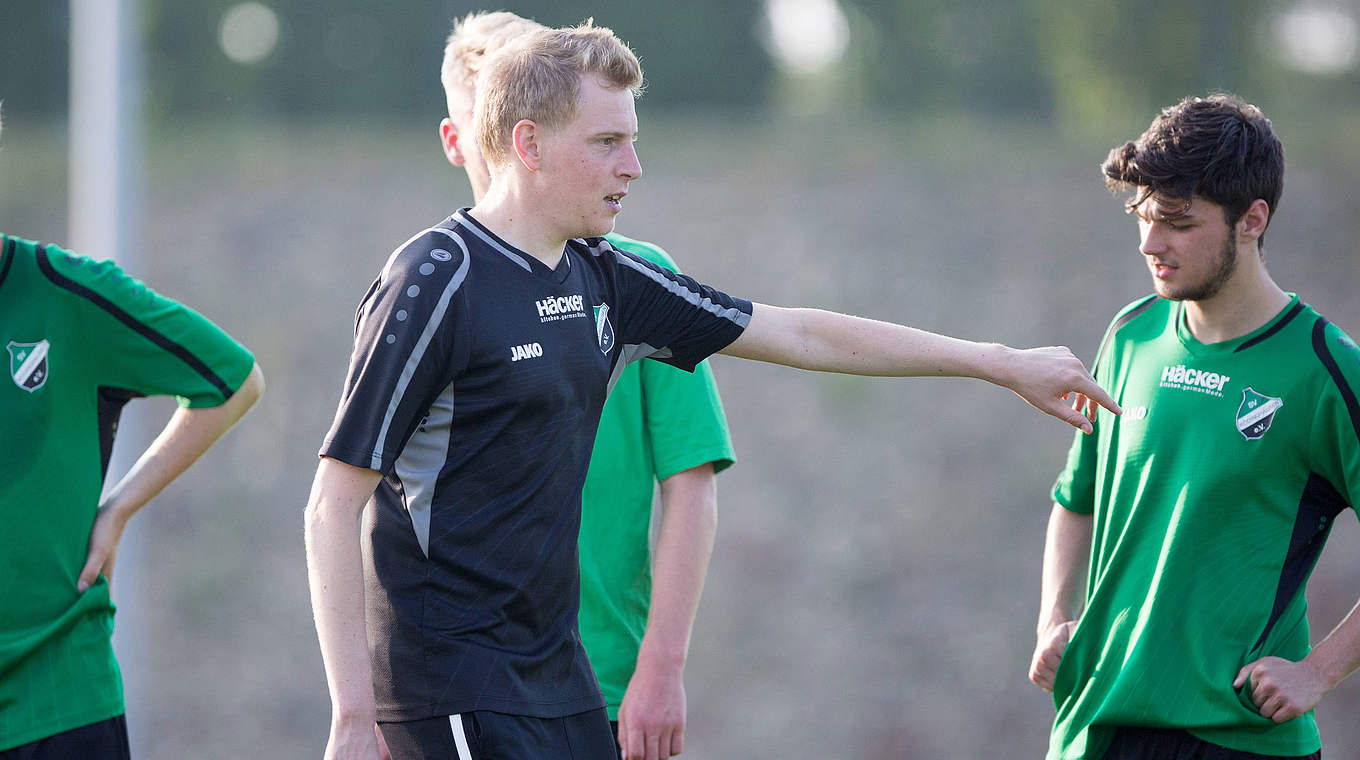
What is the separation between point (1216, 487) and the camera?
3127 mm

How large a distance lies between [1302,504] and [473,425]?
6.69 feet

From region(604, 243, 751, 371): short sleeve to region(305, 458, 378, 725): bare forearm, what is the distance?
29.6 inches

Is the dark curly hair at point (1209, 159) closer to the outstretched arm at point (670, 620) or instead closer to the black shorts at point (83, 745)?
the outstretched arm at point (670, 620)

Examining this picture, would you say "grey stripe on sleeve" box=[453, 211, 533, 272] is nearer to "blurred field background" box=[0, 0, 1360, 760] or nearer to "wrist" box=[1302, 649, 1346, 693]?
"wrist" box=[1302, 649, 1346, 693]

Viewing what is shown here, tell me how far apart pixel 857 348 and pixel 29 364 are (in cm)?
199

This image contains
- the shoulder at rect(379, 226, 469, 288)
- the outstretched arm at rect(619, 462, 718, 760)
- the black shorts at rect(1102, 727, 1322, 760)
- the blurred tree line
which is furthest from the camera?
the blurred tree line

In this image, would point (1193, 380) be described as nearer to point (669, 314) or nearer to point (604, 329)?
point (669, 314)

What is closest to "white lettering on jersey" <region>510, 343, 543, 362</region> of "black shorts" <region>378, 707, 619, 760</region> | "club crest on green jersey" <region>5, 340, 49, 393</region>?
"black shorts" <region>378, 707, 619, 760</region>

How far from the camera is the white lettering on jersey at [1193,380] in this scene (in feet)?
10.4

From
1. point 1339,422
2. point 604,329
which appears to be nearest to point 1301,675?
point 1339,422

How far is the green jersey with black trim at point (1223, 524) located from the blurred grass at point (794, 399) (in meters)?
5.59

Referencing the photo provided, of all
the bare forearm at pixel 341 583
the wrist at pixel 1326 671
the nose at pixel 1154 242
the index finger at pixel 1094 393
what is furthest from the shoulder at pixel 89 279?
the wrist at pixel 1326 671

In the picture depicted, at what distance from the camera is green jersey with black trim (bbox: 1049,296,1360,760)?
10.1 feet

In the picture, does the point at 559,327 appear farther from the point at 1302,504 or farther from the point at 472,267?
the point at 1302,504
